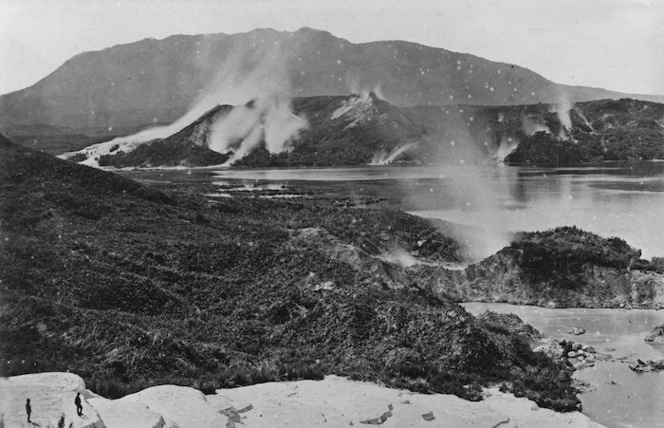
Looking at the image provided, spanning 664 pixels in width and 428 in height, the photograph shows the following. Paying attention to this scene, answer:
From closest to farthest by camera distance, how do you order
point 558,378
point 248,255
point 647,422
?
point 647,422 → point 558,378 → point 248,255

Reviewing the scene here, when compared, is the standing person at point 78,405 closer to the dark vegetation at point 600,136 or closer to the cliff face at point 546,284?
the cliff face at point 546,284

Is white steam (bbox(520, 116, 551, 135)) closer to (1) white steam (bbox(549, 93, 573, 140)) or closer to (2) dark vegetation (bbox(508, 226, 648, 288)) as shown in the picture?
(1) white steam (bbox(549, 93, 573, 140))

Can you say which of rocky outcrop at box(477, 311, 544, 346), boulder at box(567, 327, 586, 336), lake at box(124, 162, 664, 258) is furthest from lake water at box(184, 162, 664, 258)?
boulder at box(567, 327, 586, 336)

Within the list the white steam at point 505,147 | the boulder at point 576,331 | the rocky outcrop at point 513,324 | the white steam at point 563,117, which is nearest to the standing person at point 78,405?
the rocky outcrop at point 513,324

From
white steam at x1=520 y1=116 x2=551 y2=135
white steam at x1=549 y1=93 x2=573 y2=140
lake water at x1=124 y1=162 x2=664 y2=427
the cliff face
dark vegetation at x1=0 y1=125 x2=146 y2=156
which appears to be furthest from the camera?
white steam at x1=520 y1=116 x2=551 y2=135

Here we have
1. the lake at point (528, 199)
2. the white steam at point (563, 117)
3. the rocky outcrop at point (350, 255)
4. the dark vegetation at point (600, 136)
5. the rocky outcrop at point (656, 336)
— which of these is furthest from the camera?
the white steam at point (563, 117)

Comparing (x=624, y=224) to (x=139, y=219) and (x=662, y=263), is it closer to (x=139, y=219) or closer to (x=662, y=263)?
(x=662, y=263)

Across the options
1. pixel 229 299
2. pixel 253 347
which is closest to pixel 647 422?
pixel 253 347
